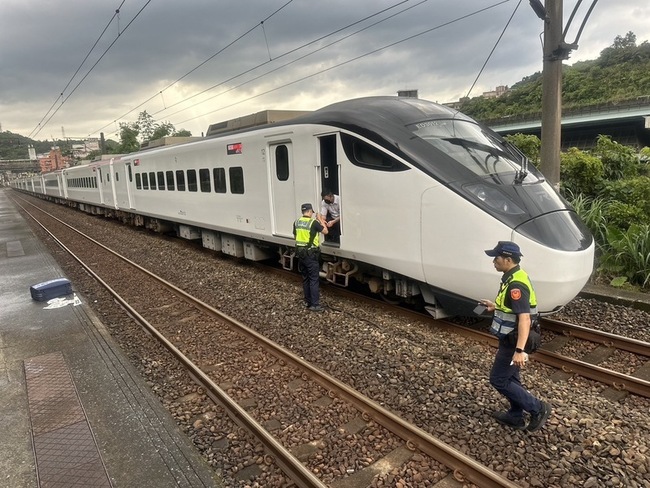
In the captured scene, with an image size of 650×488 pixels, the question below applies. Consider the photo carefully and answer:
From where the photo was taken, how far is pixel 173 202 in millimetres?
14391

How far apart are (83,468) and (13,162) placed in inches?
5954

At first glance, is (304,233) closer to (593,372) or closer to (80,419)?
(80,419)

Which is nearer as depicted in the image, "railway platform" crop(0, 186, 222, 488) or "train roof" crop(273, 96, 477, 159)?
"railway platform" crop(0, 186, 222, 488)

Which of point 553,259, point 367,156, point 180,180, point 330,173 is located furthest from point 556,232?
point 180,180

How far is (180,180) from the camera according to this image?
1349cm

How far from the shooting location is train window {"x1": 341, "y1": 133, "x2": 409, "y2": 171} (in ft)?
20.4

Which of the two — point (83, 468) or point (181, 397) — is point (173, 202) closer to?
point (181, 397)

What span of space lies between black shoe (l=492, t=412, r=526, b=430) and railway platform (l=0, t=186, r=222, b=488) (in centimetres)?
240

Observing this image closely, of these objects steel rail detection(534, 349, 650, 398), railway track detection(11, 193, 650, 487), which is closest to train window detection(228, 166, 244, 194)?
railway track detection(11, 193, 650, 487)

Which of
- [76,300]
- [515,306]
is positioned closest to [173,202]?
[76,300]

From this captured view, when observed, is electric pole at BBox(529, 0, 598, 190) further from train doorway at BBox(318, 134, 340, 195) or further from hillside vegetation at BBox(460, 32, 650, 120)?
hillside vegetation at BBox(460, 32, 650, 120)

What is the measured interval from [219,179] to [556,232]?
783 centimetres

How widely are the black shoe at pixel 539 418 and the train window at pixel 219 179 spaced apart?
8.52 meters

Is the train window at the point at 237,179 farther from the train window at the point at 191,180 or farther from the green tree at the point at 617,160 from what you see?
the green tree at the point at 617,160
